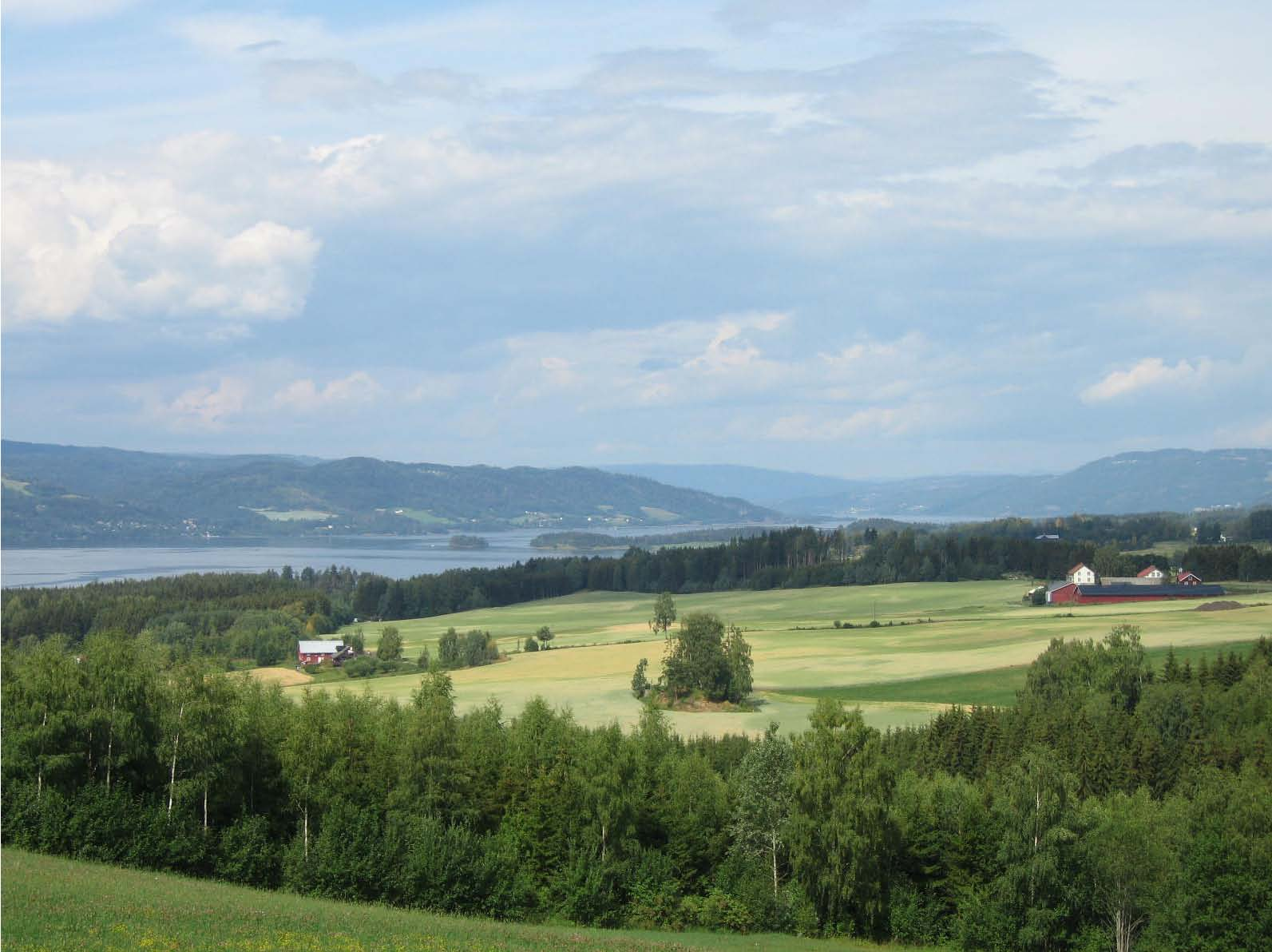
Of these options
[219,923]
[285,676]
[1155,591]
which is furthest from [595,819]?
[1155,591]

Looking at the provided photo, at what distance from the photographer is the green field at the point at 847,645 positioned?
240ft

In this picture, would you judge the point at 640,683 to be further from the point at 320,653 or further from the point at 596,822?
the point at 320,653

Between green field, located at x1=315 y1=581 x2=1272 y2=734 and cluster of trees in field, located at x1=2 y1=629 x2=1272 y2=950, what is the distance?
22.9m

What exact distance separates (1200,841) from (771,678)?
152 ft

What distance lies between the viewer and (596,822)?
41.2 meters

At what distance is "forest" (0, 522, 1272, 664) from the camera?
427 ft

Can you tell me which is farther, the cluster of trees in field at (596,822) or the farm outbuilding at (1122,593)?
the farm outbuilding at (1122,593)

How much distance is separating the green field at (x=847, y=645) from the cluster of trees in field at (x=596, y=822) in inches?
904

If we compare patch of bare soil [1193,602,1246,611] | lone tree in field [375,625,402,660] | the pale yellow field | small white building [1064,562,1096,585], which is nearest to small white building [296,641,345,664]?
the pale yellow field

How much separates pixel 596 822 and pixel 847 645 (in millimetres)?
58960

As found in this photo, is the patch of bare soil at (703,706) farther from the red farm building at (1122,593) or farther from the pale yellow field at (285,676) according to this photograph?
the red farm building at (1122,593)

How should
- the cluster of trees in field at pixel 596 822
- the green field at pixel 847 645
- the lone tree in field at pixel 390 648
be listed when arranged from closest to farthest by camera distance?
the cluster of trees in field at pixel 596 822 → the green field at pixel 847 645 → the lone tree in field at pixel 390 648

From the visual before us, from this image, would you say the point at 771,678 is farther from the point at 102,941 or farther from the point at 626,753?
the point at 102,941

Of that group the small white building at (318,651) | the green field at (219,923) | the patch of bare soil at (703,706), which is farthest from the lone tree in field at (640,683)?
the green field at (219,923)
